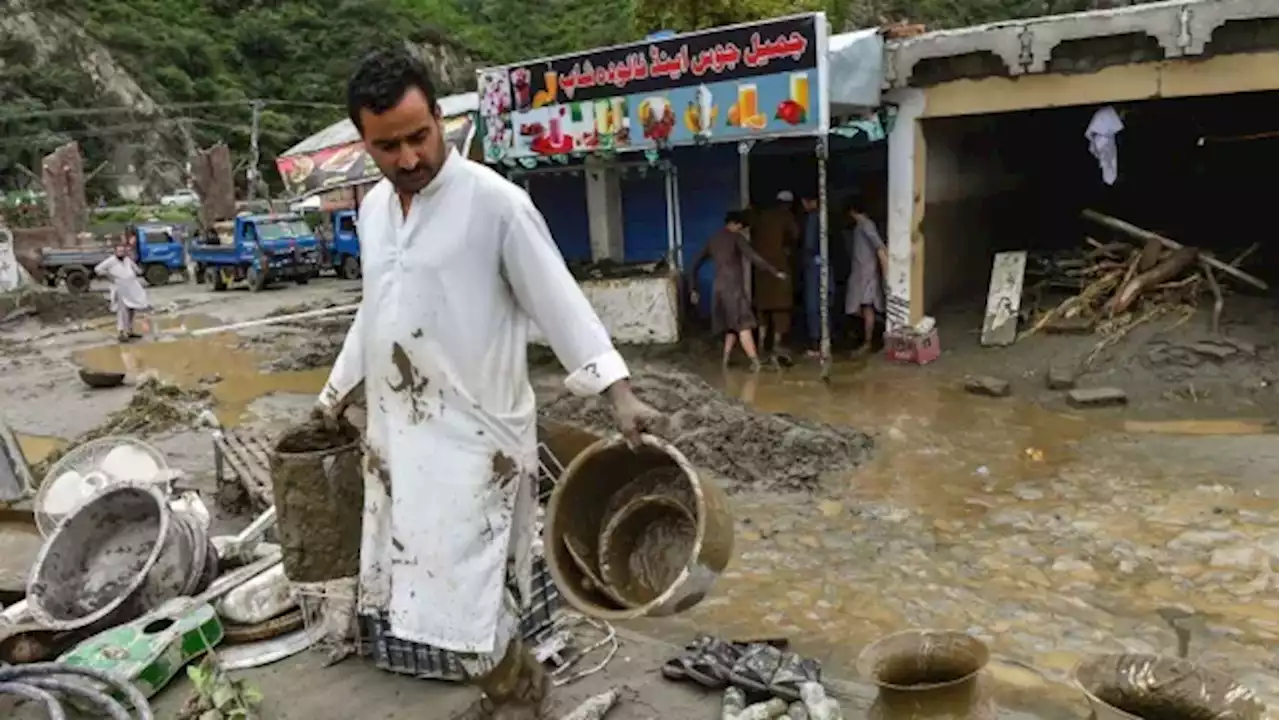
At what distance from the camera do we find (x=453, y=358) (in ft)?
9.29

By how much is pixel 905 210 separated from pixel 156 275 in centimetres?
2546

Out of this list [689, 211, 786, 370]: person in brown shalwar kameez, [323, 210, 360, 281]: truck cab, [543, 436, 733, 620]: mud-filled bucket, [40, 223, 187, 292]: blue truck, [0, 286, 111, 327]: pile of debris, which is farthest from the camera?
[40, 223, 187, 292]: blue truck

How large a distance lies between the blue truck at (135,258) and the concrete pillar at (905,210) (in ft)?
76.4

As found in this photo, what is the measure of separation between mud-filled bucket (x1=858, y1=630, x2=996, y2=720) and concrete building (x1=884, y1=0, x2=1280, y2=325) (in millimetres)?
7433

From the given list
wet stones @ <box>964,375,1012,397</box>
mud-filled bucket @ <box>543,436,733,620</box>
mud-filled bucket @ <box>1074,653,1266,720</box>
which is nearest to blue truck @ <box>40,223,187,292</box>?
wet stones @ <box>964,375,1012,397</box>

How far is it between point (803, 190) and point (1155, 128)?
5058 mm

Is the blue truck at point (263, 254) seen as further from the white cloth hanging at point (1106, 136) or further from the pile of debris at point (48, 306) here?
the white cloth hanging at point (1106, 136)

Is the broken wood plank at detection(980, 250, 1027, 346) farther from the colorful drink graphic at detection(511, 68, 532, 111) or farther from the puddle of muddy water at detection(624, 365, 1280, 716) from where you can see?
the colorful drink graphic at detection(511, 68, 532, 111)

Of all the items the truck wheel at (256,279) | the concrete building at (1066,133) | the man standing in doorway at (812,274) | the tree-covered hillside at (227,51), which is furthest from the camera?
the tree-covered hillside at (227,51)

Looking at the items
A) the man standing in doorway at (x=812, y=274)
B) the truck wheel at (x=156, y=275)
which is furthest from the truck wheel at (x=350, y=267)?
the man standing in doorway at (x=812, y=274)

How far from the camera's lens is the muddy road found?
4.62m

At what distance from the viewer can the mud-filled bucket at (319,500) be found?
3383mm

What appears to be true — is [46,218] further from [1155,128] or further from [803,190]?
[1155,128]

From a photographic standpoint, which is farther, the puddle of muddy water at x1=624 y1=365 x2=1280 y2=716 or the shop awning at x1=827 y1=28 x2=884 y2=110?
the shop awning at x1=827 y1=28 x2=884 y2=110
